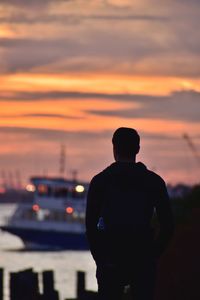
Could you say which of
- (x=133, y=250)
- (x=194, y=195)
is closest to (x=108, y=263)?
(x=133, y=250)

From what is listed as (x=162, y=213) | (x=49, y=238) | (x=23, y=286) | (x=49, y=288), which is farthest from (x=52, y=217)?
(x=162, y=213)

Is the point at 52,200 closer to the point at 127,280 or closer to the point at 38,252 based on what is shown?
the point at 38,252

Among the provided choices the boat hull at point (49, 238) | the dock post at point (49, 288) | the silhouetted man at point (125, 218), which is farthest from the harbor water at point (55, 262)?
the silhouetted man at point (125, 218)

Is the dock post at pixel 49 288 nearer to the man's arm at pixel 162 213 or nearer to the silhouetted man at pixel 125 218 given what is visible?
the silhouetted man at pixel 125 218

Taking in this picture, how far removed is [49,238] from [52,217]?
277cm

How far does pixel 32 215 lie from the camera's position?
408 ft

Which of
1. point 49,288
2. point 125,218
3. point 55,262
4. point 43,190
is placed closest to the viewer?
point 125,218

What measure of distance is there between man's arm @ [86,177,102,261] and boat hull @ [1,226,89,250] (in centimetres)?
11132

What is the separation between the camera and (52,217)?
4934 inches

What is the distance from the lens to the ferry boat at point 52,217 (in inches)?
4791

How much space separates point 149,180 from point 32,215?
11588 centimetres

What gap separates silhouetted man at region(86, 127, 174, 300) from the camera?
893 cm

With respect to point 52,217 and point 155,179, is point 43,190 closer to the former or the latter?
point 52,217

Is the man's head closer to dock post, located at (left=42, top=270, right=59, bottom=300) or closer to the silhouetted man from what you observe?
the silhouetted man
